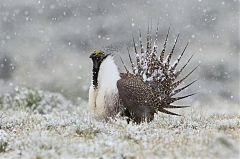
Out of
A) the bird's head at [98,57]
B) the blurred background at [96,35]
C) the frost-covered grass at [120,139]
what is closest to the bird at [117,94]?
the bird's head at [98,57]

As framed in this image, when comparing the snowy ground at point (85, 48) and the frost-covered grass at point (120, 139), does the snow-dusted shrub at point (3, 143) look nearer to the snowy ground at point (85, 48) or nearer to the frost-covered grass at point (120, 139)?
the frost-covered grass at point (120, 139)

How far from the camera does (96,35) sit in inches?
1175

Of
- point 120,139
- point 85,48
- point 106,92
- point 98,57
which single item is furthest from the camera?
point 85,48

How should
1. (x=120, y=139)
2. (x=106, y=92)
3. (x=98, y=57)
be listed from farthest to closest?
(x=98, y=57) → (x=106, y=92) → (x=120, y=139)

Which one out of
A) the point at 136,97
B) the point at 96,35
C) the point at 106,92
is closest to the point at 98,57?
the point at 106,92

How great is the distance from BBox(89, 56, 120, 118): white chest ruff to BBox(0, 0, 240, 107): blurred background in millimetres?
14434

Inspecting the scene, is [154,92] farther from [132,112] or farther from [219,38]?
[219,38]

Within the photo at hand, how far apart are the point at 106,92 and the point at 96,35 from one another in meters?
22.1

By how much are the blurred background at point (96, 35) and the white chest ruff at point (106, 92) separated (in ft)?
47.4

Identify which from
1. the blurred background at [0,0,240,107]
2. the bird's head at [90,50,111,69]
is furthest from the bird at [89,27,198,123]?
the blurred background at [0,0,240,107]

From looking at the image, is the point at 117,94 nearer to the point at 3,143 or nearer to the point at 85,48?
the point at 3,143

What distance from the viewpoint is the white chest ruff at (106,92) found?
26.0ft

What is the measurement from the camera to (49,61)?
27047 millimetres

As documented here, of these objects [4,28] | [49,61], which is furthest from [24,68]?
[4,28]
